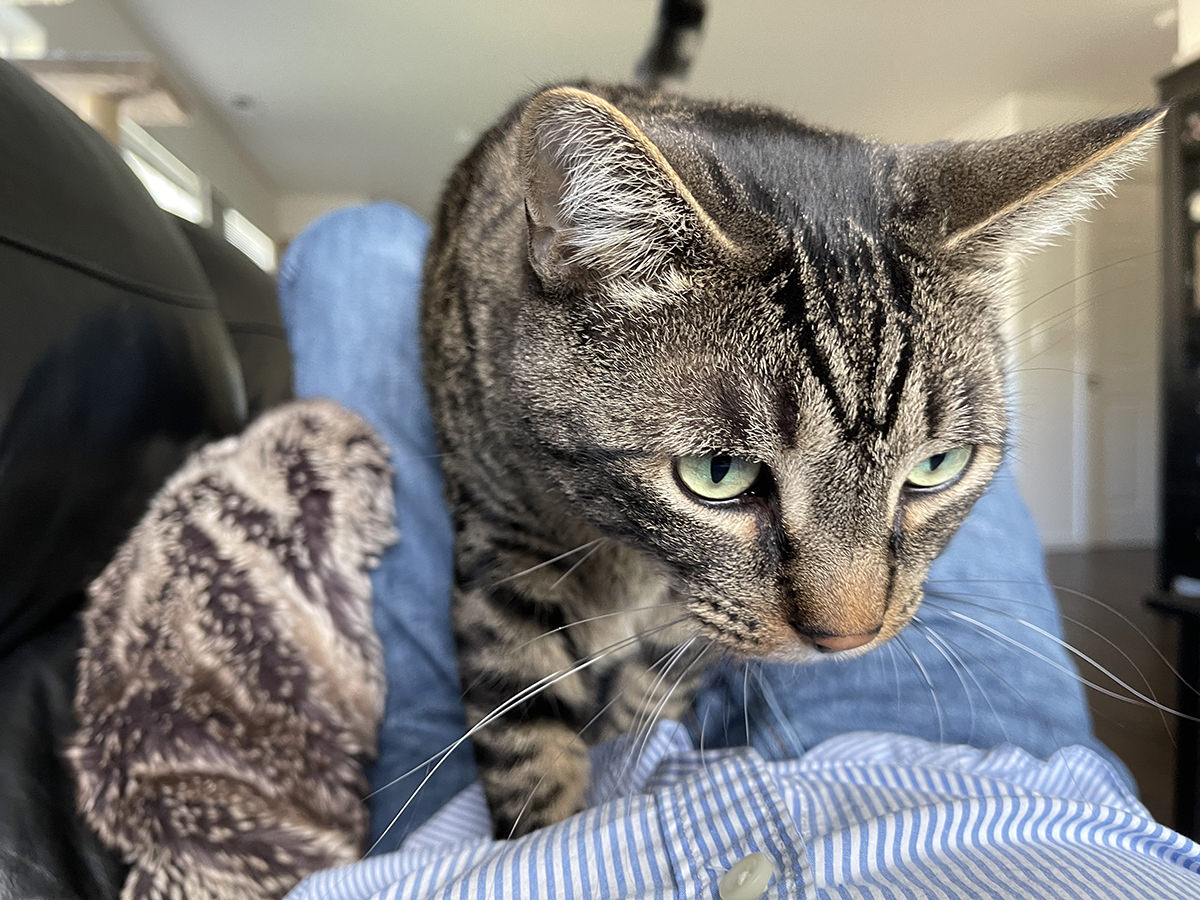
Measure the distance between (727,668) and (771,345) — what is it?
15.9 inches

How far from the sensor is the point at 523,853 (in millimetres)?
446

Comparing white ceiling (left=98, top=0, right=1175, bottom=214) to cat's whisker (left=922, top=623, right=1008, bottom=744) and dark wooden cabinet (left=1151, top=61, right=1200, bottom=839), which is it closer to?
dark wooden cabinet (left=1151, top=61, right=1200, bottom=839)

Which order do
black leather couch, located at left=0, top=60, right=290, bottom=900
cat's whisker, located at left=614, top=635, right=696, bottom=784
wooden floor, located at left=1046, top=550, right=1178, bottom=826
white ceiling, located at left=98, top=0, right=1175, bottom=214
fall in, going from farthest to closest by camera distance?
white ceiling, located at left=98, top=0, right=1175, bottom=214 → wooden floor, located at left=1046, top=550, right=1178, bottom=826 → cat's whisker, located at left=614, top=635, right=696, bottom=784 → black leather couch, located at left=0, top=60, right=290, bottom=900

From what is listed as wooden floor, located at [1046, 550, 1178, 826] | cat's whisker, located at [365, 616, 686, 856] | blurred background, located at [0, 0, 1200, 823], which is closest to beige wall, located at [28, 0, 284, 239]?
blurred background, located at [0, 0, 1200, 823]

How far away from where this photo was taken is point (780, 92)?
11.3 ft

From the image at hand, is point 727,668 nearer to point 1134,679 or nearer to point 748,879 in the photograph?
point 748,879

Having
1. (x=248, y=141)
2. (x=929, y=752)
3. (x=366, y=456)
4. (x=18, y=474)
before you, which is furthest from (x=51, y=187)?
(x=248, y=141)

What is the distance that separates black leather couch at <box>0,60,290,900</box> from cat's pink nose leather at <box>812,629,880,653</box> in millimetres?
570

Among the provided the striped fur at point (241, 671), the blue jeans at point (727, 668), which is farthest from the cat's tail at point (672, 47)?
the striped fur at point (241, 671)

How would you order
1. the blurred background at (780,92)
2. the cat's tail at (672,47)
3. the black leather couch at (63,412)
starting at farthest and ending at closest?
the blurred background at (780,92), the cat's tail at (672,47), the black leather couch at (63,412)

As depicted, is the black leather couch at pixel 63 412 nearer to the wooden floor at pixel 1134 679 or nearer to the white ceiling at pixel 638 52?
the wooden floor at pixel 1134 679

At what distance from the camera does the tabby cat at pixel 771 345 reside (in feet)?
1.56

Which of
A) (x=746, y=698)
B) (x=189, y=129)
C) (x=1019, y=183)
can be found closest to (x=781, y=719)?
(x=746, y=698)

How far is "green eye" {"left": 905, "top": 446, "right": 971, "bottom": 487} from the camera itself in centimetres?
54
